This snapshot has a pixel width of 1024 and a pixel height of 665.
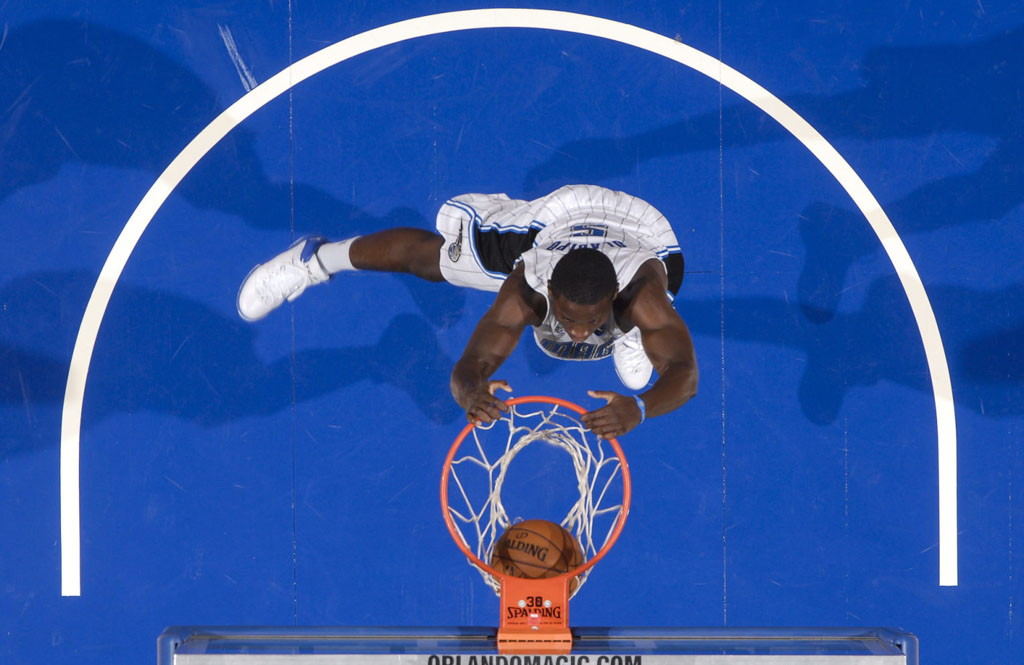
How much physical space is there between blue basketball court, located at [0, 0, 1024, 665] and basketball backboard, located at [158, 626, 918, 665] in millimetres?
1852

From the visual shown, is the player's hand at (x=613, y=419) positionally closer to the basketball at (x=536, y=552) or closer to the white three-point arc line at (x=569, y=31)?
the basketball at (x=536, y=552)

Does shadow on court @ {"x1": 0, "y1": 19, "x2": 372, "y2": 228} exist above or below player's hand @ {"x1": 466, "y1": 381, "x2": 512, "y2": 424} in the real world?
above

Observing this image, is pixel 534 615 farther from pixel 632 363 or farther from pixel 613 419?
pixel 632 363

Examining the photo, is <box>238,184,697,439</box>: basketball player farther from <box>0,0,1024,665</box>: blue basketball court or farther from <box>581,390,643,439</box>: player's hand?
<box>0,0,1024,665</box>: blue basketball court

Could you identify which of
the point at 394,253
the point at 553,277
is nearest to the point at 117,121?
the point at 394,253

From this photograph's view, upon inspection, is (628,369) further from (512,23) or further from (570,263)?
(512,23)

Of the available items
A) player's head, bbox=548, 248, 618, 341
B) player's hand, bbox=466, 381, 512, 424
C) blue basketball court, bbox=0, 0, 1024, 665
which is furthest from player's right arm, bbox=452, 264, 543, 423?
blue basketball court, bbox=0, 0, 1024, 665

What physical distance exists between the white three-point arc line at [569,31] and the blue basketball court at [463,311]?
2cm

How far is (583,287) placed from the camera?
387 cm

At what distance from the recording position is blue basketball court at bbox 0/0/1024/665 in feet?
19.0

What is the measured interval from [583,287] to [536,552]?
123 centimetres

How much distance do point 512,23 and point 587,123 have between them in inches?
32.6

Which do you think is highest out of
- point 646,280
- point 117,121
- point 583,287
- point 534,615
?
point 117,121

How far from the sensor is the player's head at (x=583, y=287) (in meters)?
3.88
